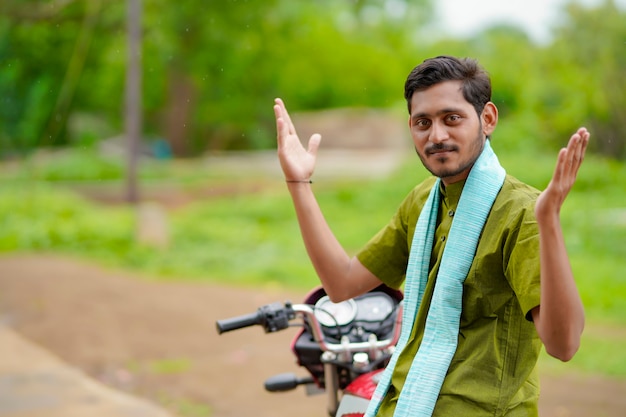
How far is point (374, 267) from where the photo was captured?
7.23 feet

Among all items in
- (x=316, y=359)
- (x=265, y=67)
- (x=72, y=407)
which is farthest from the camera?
(x=265, y=67)

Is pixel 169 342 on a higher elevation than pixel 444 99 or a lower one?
lower

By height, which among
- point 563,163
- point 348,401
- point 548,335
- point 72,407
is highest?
point 563,163

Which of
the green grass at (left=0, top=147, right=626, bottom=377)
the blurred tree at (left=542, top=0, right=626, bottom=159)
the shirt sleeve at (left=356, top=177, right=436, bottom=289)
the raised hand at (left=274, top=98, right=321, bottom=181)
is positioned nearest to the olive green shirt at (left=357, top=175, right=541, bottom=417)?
the shirt sleeve at (left=356, top=177, right=436, bottom=289)

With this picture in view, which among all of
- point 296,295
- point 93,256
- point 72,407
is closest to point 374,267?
point 72,407

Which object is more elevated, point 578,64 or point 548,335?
point 578,64

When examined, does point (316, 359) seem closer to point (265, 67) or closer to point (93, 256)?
point (93, 256)

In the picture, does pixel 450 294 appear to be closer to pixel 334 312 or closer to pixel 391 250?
pixel 391 250

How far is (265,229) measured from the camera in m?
13.0

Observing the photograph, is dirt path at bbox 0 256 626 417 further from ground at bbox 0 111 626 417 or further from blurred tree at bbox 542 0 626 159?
blurred tree at bbox 542 0 626 159

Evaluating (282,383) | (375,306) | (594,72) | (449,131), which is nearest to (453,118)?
(449,131)

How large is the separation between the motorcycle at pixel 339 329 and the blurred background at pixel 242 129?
138cm

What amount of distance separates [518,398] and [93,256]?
Answer: 8882 mm

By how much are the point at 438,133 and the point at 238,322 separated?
34.2 inches
